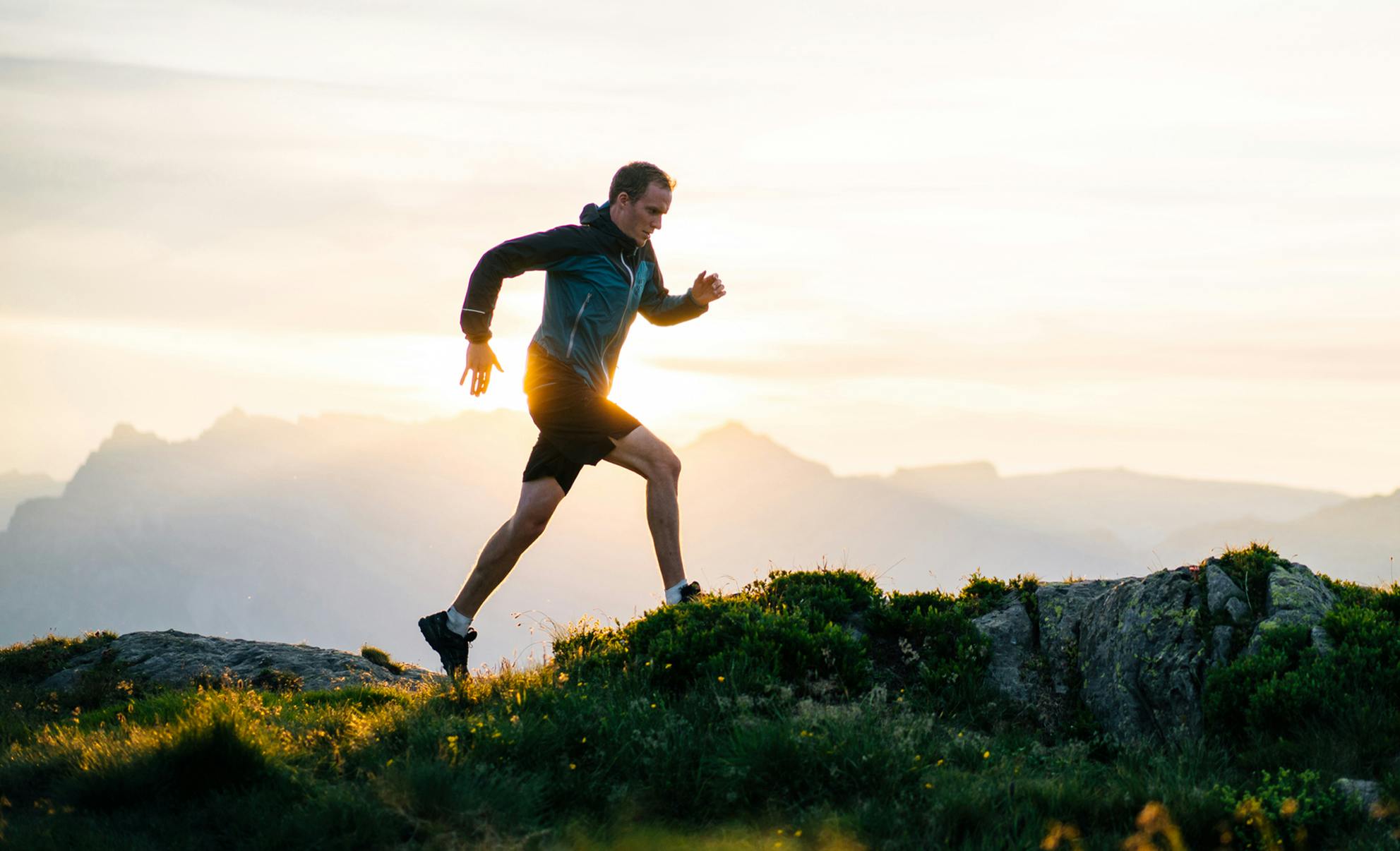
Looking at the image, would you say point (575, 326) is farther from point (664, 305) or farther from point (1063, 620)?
point (1063, 620)

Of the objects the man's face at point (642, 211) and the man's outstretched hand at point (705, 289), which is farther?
the man's outstretched hand at point (705, 289)

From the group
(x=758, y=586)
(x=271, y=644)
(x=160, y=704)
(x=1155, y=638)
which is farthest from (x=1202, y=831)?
(x=271, y=644)

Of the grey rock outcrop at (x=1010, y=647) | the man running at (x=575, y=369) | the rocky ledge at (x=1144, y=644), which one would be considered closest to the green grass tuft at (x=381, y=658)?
the man running at (x=575, y=369)

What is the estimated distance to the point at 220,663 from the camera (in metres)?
12.4

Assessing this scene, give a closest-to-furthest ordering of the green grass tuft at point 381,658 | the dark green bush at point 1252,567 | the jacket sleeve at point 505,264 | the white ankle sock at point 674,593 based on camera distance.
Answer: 1. the dark green bush at point 1252,567
2. the jacket sleeve at point 505,264
3. the white ankle sock at point 674,593
4. the green grass tuft at point 381,658

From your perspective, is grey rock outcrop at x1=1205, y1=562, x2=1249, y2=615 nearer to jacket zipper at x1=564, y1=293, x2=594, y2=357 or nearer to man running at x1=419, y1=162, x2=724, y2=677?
man running at x1=419, y1=162, x2=724, y2=677

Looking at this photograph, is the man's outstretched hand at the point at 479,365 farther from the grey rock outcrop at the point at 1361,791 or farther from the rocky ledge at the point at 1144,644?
the grey rock outcrop at the point at 1361,791

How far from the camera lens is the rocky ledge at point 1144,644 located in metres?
7.18

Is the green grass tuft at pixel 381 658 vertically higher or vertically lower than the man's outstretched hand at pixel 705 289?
lower

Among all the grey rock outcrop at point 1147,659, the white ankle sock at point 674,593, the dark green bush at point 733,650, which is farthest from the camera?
the white ankle sock at point 674,593

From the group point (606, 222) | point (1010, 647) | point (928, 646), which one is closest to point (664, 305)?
point (606, 222)

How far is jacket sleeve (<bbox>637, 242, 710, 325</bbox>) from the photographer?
971 cm

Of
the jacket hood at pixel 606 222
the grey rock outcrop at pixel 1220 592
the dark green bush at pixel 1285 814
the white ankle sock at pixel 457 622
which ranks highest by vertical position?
the jacket hood at pixel 606 222

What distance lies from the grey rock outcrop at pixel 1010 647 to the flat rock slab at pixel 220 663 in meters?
6.01
